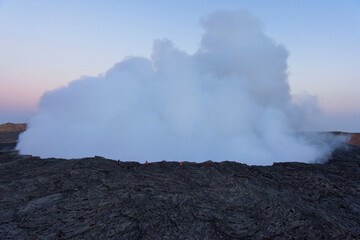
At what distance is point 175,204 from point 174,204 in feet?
0.24

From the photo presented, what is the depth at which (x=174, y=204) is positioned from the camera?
16547mm

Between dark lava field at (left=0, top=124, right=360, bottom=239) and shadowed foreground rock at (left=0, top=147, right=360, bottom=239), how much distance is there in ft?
0.20

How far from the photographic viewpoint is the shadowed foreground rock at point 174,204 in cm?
1437

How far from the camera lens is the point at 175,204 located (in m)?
16.5

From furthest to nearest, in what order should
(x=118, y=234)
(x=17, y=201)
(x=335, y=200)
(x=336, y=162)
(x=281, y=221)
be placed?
1. (x=336, y=162)
2. (x=335, y=200)
3. (x=17, y=201)
4. (x=281, y=221)
5. (x=118, y=234)

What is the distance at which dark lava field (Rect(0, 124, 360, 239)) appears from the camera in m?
14.4

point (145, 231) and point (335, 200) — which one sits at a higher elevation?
point (335, 200)

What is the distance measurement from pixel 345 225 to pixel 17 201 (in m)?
23.3

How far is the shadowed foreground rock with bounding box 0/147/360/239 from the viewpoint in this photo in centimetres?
1437

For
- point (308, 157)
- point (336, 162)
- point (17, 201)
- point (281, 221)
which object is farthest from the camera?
point (308, 157)

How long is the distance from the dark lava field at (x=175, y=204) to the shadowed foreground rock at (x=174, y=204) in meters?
0.06

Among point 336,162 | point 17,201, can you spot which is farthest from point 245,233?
point 336,162

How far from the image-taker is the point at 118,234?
1408 centimetres

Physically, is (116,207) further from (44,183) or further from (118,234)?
(44,183)
